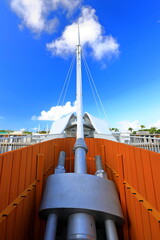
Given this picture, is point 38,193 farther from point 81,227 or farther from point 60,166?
point 60,166

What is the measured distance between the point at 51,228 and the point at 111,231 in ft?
4.22

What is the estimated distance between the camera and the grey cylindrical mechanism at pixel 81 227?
2.54 meters

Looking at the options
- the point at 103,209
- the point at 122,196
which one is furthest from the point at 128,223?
the point at 103,209

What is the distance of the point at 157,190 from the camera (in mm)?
1846

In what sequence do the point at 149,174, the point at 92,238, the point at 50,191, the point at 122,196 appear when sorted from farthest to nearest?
the point at 122,196, the point at 50,191, the point at 92,238, the point at 149,174

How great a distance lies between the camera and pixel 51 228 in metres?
2.82

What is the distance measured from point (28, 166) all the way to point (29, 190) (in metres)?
0.50

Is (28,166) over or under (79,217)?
over

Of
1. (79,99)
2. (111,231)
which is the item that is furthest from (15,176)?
(79,99)

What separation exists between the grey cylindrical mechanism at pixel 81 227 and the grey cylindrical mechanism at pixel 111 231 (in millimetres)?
369

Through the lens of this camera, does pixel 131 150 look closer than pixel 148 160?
No

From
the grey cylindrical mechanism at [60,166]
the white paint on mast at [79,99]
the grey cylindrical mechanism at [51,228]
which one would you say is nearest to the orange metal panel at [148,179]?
the grey cylindrical mechanism at [51,228]

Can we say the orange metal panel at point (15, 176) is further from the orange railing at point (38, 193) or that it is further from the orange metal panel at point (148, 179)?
the orange metal panel at point (148, 179)

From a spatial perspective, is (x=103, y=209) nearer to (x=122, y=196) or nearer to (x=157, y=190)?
(x=122, y=196)
